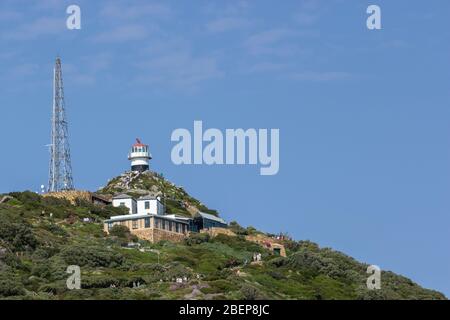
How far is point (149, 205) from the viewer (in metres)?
130

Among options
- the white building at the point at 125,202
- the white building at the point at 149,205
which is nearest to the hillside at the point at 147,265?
the white building at the point at 125,202

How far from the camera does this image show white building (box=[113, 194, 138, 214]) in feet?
447

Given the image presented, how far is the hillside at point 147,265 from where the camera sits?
94.8 meters

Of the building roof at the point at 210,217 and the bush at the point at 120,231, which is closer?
the bush at the point at 120,231

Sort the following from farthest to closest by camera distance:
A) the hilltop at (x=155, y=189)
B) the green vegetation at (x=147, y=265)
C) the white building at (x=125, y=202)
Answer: the hilltop at (x=155, y=189) < the white building at (x=125, y=202) < the green vegetation at (x=147, y=265)

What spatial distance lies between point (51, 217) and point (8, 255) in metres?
20.7

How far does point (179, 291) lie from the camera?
93750 millimetres

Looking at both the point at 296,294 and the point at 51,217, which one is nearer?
the point at 296,294

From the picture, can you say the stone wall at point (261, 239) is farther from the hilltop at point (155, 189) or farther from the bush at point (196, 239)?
the hilltop at point (155, 189)

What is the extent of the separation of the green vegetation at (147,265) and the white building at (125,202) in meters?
1.92

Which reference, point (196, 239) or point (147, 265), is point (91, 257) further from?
point (196, 239)

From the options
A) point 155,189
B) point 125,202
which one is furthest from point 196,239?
point 155,189
